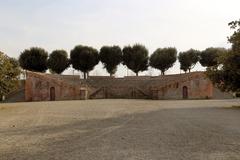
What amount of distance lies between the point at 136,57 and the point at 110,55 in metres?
4.96

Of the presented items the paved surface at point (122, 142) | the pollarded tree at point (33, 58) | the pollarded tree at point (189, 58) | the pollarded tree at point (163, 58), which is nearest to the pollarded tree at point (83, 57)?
the pollarded tree at point (33, 58)

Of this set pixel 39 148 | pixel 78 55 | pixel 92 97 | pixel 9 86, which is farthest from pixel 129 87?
pixel 39 148

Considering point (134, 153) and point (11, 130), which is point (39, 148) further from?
point (11, 130)

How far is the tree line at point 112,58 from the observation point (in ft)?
250

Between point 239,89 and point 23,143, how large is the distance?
2459 cm

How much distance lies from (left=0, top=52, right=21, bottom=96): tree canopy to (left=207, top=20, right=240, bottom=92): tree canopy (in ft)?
60.3

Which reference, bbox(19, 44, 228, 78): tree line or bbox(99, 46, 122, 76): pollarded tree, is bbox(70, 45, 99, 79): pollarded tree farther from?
bbox(99, 46, 122, 76): pollarded tree

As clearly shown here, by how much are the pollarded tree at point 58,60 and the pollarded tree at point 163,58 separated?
1632cm

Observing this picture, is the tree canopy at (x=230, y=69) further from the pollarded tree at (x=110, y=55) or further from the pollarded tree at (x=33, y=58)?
the pollarded tree at (x=33, y=58)

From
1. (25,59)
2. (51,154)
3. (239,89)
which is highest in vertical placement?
(25,59)

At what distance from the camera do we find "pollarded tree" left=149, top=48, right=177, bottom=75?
76938mm

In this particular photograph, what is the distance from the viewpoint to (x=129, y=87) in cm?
6956

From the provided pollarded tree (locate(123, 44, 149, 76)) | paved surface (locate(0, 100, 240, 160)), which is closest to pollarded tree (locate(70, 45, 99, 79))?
pollarded tree (locate(123, 44, 149, 76))

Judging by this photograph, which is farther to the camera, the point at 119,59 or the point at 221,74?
the point at 119,59
